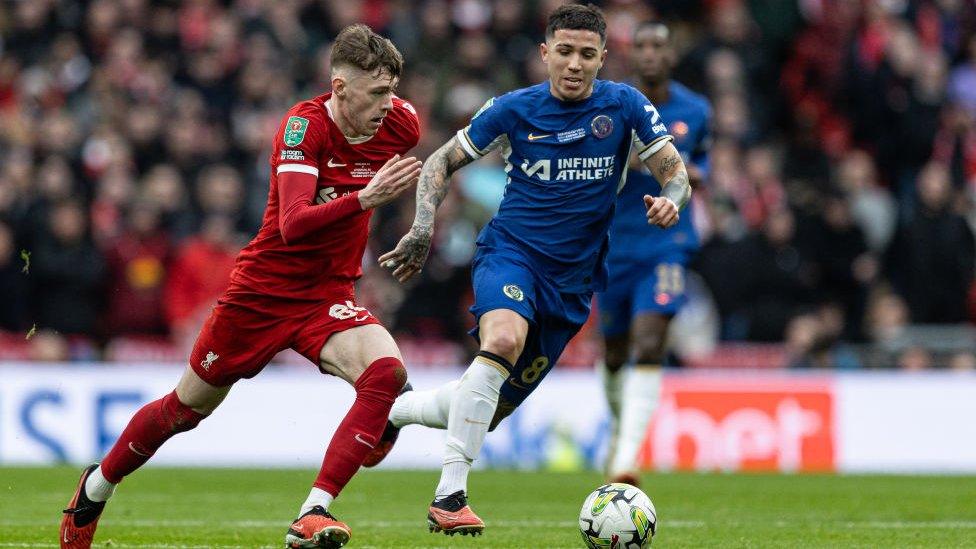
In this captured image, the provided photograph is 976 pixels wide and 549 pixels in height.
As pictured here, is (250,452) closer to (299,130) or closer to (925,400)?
(925,400)

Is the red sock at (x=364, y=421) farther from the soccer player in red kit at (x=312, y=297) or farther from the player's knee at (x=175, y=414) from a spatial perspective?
the player's knee at (x=175, y=414)

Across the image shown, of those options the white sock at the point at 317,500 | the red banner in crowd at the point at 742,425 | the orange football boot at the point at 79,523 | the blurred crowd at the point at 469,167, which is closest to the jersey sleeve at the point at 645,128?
the white sock at the point at 317,500

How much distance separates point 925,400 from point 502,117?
27.6 ft

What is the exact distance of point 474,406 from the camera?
25.9 ft

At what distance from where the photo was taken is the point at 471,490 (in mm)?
12609

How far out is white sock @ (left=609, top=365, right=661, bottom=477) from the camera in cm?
1048

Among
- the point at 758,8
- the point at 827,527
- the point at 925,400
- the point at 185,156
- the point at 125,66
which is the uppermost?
the point at 758,8

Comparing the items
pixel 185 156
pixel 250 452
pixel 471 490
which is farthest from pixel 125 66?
pixel 471 490

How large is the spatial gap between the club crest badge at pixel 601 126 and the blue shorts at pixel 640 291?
293 centimetres

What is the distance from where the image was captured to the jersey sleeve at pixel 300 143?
293 inches

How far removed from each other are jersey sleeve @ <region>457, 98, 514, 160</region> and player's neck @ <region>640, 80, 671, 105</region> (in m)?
3.30

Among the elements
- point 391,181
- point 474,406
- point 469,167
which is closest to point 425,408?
point 474,406

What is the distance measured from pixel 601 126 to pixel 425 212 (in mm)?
1006

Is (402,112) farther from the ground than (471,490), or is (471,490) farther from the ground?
(402,112)
